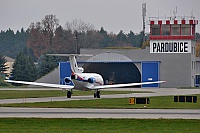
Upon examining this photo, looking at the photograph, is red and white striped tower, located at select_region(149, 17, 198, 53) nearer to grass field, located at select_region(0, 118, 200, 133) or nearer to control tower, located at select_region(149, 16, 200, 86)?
control tower, located at select_region(149, 16, 200, 86)

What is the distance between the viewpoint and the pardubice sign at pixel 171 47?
114 meters

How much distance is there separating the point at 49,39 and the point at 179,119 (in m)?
146

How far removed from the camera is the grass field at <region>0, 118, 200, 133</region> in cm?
3481

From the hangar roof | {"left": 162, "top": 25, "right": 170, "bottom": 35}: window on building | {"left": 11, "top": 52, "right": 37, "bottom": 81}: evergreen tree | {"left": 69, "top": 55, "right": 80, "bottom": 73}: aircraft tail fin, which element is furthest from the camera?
{"left": 11, "top": 52, "right": 37, "bottom": 81}: evergreen tree

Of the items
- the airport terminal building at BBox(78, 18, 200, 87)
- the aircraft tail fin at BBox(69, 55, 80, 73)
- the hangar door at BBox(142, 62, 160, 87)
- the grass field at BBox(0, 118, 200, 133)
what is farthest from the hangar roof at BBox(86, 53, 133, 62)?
the grass field at BBox(0, 118, 200, 133)

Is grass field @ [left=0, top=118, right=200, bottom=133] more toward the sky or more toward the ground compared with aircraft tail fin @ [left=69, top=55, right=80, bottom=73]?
more toward the ground

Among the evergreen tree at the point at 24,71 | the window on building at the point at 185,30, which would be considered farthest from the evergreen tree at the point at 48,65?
the window on building at the point at 185,30

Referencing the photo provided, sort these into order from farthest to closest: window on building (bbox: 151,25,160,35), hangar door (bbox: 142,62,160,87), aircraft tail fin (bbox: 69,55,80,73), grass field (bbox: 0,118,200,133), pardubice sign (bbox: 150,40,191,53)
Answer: window on building (bbox: 151,25,160,35), pardubice sign (bbox: 150,40,191,53), hangar door (bbox: 142,62,160,87), aircraft tail fin (bbox: 69,55,80,73), grass field (bbox: 0,118,200,133)

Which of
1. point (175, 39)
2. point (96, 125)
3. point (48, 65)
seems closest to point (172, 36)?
point (175, 39)

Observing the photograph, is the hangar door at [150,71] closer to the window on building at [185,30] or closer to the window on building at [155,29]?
the window on building at [155,29]

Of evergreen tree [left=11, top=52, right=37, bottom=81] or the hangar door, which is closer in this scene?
the hangar door

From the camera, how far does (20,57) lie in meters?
133

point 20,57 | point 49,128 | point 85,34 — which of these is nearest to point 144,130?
point 49,128

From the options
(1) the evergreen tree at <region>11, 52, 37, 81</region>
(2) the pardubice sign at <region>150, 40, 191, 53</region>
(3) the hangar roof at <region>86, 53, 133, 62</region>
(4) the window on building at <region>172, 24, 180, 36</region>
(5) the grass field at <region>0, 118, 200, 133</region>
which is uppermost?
(4) the window on building at <region>172, 24, 180, 36</region>
